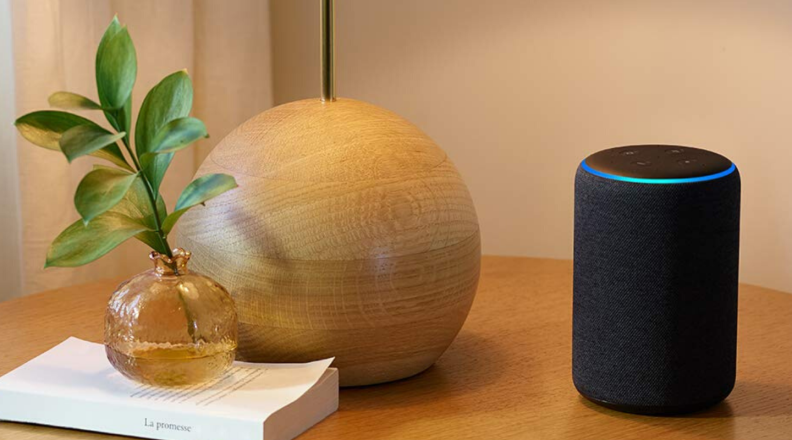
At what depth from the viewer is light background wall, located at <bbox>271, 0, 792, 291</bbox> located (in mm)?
1411

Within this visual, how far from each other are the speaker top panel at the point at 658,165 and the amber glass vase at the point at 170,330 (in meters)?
0.28

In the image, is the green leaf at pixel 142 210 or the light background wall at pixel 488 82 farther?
the light background wall at pixel 488 82

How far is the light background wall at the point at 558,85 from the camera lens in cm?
141

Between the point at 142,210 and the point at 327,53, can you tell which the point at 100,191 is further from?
the point at 327,53

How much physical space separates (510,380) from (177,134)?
31 cm

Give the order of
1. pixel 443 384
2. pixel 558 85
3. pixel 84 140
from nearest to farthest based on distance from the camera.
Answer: pixel 84 140, pixel 443 384, pixel 558 85

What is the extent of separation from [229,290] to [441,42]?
34.5 inches

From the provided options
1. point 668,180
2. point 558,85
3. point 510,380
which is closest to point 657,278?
point 668,180

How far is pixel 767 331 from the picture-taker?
37.3 inches

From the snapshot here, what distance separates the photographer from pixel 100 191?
70 cm

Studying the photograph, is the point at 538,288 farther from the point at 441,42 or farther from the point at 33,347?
the point at 441,42

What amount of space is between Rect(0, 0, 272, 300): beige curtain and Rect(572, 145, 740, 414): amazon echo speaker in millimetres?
785

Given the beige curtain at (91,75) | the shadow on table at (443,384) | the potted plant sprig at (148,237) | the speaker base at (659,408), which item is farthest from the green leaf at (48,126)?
the beige curtain at (91,75)

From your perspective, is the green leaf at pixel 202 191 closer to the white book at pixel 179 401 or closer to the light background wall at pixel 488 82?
the white book at pixel 179 401
